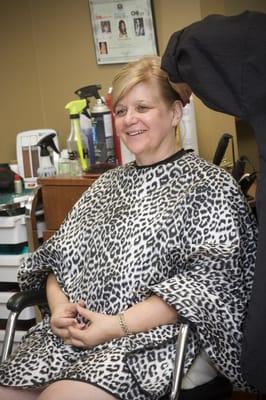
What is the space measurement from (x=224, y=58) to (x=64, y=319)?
0.81 m

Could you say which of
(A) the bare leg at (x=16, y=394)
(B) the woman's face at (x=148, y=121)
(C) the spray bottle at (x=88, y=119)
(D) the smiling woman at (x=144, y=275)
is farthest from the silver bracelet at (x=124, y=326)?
(C) the spray bottle at (x=88, y=119)

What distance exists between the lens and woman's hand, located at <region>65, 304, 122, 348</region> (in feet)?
5.51

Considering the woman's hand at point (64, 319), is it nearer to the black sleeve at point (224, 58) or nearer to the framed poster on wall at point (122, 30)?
the black sleeve at point (224, 58)

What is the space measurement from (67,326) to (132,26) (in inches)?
62.3

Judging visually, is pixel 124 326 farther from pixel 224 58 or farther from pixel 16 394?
pixel 224 58

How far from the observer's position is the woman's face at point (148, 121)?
6.02ft

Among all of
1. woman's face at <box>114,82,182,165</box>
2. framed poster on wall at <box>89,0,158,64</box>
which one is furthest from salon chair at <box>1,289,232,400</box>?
framed poster on wall at <box>89,0,158,64</box>

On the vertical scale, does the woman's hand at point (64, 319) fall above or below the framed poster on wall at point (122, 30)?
below

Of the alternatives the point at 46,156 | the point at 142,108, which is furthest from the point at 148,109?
the point at 46,156

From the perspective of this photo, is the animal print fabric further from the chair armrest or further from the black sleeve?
the black sleeve

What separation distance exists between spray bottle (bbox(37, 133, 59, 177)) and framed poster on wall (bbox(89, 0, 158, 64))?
1.57 ft

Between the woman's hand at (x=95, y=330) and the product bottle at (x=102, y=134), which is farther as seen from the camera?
the product bottle at (x=102, y=134)

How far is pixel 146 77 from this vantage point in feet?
6.00

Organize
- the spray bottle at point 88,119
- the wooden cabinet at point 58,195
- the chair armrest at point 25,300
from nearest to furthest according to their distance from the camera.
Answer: the chair armrest at point 25,300, the wooden cabinet at point 58,195, the spray bottle at point 88,119
